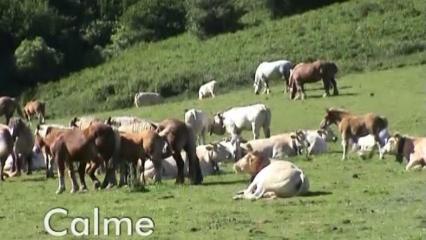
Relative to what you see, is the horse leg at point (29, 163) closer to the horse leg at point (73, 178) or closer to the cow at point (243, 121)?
the cow at point (243, 121)

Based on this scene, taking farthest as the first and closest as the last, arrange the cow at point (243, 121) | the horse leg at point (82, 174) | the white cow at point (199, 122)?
the cow at point (243, 121)
the white cow at point (199, 122)
the horse leg at point (82, 174)

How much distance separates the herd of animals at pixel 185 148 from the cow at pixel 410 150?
20 millimetres

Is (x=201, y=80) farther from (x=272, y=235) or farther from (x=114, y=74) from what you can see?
(x=272, y=235)

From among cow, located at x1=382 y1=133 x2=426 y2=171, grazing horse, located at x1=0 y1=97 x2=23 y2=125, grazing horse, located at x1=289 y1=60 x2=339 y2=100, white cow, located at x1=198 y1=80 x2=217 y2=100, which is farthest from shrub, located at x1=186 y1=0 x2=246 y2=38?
cow, located at x1=382 y1=133 x2=426 y2=171

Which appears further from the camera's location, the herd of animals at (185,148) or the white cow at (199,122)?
the white cow at (199,122)

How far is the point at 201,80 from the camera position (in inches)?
2183

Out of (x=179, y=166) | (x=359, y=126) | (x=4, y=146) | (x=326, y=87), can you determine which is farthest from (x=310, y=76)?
(x=179, y=166)

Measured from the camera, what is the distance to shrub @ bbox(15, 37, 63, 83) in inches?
2675

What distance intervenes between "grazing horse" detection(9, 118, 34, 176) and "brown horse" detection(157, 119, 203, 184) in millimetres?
6320

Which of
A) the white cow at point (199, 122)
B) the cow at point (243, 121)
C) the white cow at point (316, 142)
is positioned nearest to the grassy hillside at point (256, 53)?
the cow at point (243, 121)

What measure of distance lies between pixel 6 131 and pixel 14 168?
3.73 feet

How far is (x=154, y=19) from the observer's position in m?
73.6

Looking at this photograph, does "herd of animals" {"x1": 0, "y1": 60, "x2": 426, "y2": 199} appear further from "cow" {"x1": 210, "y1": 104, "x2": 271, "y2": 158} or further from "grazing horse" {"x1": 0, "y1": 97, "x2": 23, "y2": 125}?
"grazing horse" {"x1": 0, "y1": 97, "x2": 23, "y2": 125}

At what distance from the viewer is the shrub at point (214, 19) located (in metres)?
67.0
